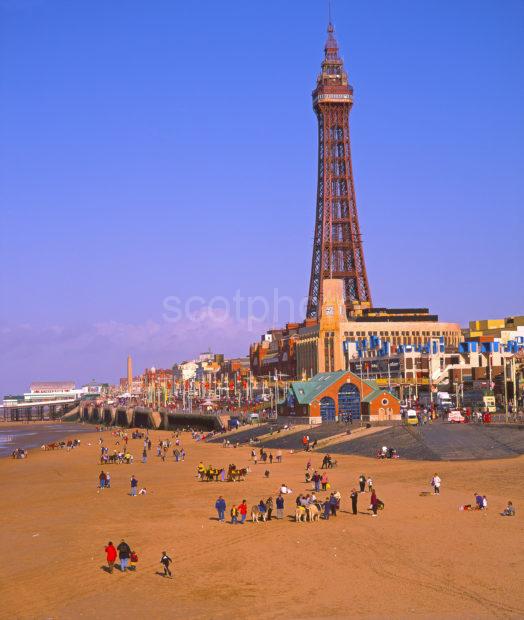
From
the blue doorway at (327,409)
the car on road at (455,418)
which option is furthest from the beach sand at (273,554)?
the blue doorway at (327,409)

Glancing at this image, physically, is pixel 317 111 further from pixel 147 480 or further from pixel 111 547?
pixel 111 547

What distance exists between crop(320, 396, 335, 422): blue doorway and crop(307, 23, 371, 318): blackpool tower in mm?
63978

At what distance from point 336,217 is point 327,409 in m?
74.7

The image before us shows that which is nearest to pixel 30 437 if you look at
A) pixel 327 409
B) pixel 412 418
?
pixel 327 409

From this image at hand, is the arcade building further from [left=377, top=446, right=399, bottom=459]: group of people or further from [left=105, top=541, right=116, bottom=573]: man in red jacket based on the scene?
[left=105, top=541, right=116, bottom=573]: man in red jacket

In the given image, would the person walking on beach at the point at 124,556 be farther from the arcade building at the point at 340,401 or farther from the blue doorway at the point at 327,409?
the blue doorway at the point at 327,409

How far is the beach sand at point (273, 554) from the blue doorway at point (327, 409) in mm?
30814

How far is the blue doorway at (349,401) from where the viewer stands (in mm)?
71188

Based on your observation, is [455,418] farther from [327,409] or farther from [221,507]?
[221,507]

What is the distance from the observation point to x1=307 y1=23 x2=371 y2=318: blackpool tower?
462 feet

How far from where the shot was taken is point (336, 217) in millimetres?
143000

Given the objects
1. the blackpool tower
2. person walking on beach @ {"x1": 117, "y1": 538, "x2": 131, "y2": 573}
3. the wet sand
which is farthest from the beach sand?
the blackpool tower

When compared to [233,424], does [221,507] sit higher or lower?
lower

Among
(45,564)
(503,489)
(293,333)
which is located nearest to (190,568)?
(45,564)
